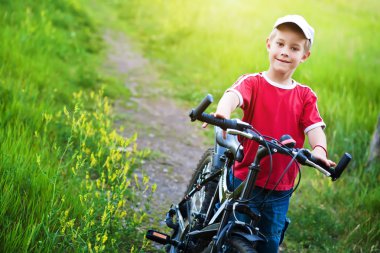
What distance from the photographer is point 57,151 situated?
3199 mm

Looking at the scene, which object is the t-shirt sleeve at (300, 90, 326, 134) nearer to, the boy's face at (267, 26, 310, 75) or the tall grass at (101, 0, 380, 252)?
the boy's face at (267, 26, 310, 75)

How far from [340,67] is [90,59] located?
4393 millimetres

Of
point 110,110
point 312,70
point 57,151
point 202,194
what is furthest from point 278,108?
point 312,70

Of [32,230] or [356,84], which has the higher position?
[356,84]

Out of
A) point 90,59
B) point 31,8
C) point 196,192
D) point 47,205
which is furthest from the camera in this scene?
point 90,59

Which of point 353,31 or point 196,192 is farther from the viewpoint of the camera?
point 353,31

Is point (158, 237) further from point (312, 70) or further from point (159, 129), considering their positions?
point (312, 70)

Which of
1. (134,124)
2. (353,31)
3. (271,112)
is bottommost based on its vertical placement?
(134,124)

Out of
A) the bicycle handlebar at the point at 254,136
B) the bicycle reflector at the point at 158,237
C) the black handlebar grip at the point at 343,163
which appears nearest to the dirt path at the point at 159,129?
the bicycle reflector at the point at 158,237

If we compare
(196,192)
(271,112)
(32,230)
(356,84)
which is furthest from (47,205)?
(356,84)

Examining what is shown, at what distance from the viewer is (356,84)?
6938 millimetres

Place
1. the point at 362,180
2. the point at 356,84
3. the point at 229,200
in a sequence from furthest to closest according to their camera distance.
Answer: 1. the point at 356,84
2. the point at 362,180
3. the point at 229,200

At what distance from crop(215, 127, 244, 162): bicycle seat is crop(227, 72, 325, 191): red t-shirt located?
0.35ft

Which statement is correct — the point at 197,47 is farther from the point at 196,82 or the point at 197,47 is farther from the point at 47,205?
the point at 47,205
